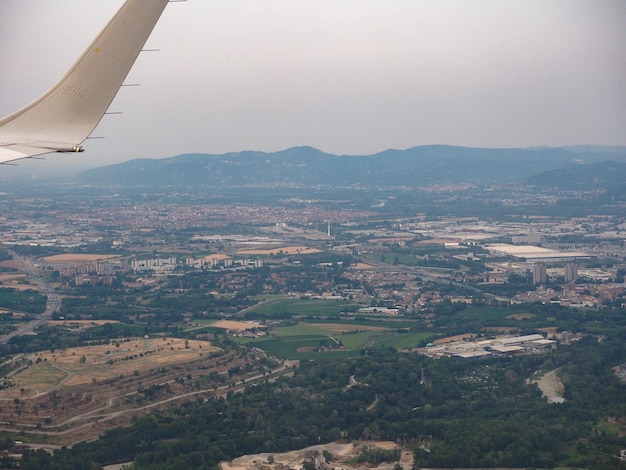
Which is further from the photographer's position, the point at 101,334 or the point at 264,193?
the point at 264,193

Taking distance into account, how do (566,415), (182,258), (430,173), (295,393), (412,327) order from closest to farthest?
(566,415) < (295,393) < (412,327) < (182,258) < (430,173)

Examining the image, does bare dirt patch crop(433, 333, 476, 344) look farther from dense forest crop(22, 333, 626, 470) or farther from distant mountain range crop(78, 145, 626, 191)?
distant mountain range crop(78, 145, 626, 191)

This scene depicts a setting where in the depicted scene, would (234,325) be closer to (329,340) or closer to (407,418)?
(329,340)

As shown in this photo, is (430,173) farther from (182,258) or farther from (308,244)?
(182,258)

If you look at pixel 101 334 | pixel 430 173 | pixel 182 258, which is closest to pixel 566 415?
pixel 101 334

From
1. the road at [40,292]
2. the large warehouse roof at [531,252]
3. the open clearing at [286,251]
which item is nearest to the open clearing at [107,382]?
the road at [40,292]

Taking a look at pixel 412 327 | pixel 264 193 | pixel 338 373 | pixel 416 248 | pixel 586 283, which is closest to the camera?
pixel 338 373

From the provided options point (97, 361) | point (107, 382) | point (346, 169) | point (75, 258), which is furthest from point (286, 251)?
point (346, 169)
